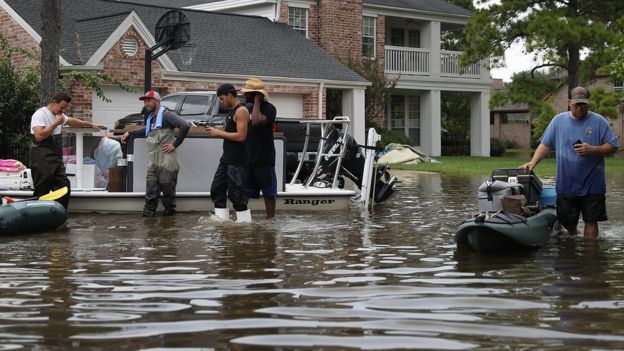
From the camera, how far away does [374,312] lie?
23.0 ft

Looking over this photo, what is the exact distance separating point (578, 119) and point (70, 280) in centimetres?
559

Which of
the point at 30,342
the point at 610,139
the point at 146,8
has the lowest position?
the point at 30,342

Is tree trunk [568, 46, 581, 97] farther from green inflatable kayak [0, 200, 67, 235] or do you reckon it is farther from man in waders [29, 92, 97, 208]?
green inflatable kayak [0, 200, 67, 235]

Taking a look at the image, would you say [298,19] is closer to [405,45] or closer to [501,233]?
[405,45]

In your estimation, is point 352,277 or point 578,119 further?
point 578,119

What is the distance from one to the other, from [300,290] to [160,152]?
293 inches

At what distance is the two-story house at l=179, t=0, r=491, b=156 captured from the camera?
38625 millimetres

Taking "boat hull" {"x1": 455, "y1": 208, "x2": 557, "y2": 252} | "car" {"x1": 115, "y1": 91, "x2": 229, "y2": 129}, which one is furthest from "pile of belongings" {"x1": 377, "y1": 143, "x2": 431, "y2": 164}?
"boat hull" {"x1": 455, "y1": 208, "x2": 557, "y2": 252}

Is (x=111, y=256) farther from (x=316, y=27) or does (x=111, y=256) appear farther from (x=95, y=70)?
(x=316, y=27)

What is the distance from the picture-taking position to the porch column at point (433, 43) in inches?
1674

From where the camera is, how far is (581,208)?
1158 centimetres

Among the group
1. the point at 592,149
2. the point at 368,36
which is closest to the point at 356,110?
the point at 368,36

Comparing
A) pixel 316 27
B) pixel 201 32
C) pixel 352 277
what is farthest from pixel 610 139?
pixel 316 27

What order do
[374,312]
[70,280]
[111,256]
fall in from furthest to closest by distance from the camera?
[111,256]
[70,280]
[374,312]
